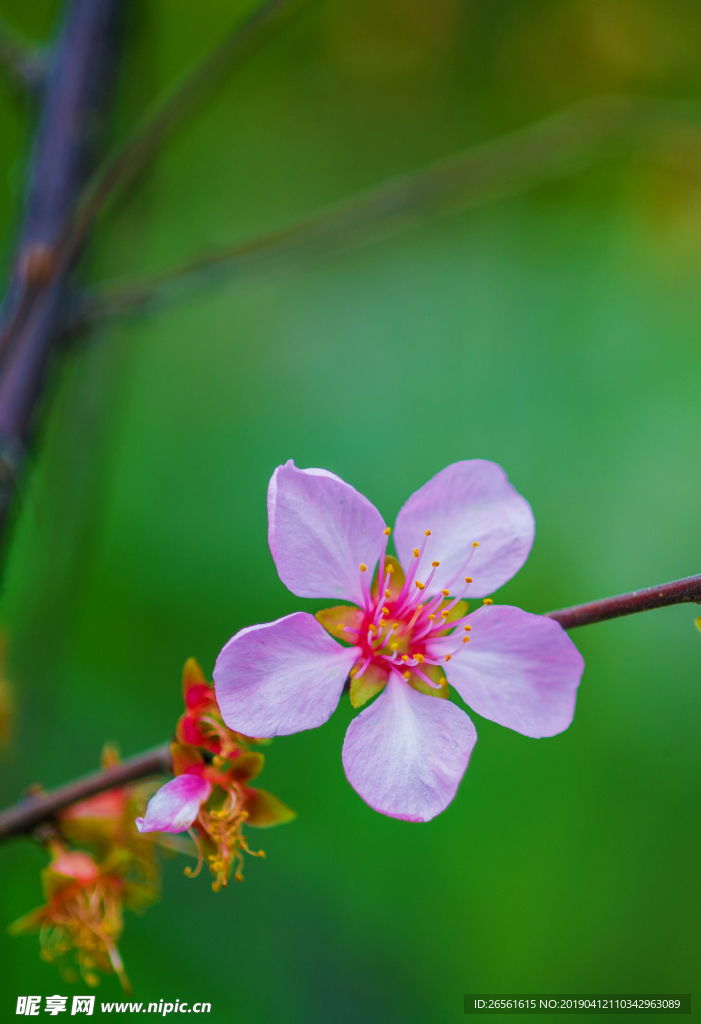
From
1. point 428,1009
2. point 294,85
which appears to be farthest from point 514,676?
point 294,85

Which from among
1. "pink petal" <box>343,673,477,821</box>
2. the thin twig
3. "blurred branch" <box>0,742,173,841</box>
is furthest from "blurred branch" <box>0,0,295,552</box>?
"pink petal" <box>343,673,477,821</box>

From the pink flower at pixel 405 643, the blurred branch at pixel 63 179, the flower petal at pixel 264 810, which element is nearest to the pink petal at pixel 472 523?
the pink flower at pixel 405 643

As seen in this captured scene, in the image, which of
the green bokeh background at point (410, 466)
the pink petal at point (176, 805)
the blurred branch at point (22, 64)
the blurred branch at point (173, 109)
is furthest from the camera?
the green bokeh background at point (410, 466)

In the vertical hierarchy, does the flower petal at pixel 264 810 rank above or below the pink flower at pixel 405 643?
below

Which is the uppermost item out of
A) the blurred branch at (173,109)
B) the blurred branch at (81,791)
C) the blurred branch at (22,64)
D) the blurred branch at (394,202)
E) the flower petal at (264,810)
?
the blurred branch at (22,64)

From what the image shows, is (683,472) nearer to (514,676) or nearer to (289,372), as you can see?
(289,372)

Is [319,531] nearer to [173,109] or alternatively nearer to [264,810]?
[264,810]

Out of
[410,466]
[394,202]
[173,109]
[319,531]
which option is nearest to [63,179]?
[173,109]

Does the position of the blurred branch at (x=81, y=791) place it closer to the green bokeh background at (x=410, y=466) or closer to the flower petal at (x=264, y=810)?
the flower petal at (x=264, y=810)
